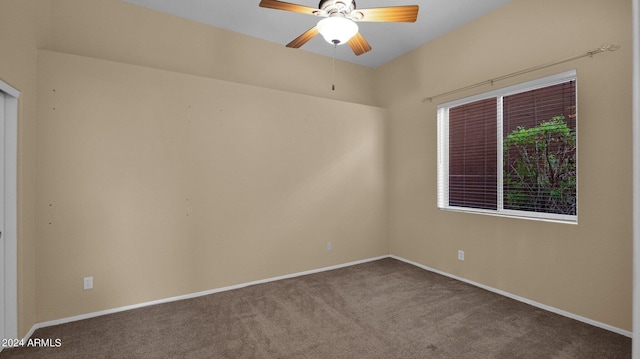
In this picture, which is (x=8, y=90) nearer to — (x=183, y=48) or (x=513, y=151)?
(x=183, y=48)

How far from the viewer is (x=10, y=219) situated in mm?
2068

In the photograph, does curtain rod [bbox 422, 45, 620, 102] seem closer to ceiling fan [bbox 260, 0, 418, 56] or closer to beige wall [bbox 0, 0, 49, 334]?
ceiling fan [bbox 260, 0, 418, 56]

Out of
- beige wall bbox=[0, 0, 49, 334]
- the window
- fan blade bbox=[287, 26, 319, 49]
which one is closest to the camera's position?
beige wall bbox=[0, 0, 49, 334]

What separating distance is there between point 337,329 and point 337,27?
2.36 meters

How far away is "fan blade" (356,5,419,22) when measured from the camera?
1.90 metres

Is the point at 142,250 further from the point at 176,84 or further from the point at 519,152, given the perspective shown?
the point at 519,152

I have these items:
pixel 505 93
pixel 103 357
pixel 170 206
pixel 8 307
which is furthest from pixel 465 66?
pixel 8 307

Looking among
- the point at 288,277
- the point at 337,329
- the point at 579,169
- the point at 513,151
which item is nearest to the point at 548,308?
the point at 579,169

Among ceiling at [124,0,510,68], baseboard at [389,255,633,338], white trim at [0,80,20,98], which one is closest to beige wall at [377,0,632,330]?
baseboard at [389,255,633,338]

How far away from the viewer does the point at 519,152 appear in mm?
3023

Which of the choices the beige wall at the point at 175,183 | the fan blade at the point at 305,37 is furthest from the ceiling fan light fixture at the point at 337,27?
the beige wall at the point at 175,183

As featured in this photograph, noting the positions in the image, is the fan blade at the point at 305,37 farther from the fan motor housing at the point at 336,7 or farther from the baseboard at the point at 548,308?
the baseboard at the point at 548,308

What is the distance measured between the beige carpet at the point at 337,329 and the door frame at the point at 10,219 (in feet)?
0.92

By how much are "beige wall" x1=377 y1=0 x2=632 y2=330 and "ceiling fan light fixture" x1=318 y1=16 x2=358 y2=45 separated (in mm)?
2081
